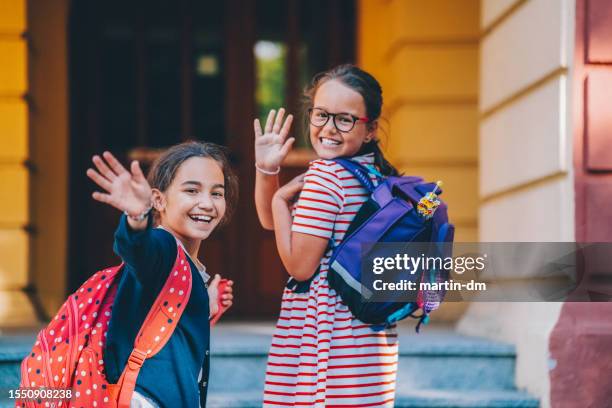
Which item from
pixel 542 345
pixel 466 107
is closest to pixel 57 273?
pixel 466 107

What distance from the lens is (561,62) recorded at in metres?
4.29

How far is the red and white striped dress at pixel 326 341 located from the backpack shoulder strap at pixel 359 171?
0.7 inches

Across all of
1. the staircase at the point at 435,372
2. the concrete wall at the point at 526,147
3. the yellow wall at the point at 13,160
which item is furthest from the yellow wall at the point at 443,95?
the yellow wall at the point at 13,160

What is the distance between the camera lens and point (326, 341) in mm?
2738

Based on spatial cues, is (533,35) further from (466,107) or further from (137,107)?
(137,107)

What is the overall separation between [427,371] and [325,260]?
207 cm

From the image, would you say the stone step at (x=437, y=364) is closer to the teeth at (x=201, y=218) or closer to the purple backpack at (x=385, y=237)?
the purple backpack at (x=385, y=237)

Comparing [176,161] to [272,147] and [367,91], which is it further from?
[367,91]

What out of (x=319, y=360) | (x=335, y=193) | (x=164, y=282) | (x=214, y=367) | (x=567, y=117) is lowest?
(x=214, y=367)

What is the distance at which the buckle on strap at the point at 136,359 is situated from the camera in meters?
2.41

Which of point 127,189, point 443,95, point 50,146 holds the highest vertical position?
point 443,95

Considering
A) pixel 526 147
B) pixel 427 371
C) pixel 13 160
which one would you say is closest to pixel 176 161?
pixel 427 371

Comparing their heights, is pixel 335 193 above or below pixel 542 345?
above

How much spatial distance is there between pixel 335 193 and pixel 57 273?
466 cm
